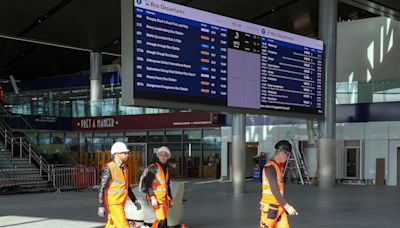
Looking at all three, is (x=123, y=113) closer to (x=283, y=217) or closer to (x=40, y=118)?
(x=40, y=118)

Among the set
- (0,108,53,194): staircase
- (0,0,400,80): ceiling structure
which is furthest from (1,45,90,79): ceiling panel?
(0,108,53,194): staircase

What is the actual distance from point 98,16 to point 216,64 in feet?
51.4

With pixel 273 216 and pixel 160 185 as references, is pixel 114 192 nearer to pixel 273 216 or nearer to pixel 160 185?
pixel 160 185

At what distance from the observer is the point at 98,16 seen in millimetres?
28328

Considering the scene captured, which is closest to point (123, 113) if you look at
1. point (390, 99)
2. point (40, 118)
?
point (40, 118)

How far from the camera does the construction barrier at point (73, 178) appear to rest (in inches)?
875

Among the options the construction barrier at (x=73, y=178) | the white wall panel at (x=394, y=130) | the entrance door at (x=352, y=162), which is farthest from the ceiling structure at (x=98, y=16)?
the construction barrier at (x=73, y=178)

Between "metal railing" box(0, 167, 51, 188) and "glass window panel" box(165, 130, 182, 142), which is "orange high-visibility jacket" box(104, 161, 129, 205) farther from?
"glass window panel" box(165, 130, 182, 142)

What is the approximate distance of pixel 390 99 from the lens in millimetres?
25047

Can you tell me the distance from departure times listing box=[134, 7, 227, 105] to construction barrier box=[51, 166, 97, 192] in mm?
10102

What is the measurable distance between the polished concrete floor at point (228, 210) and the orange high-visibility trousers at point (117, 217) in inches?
153

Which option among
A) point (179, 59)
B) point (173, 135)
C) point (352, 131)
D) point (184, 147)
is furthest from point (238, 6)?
point (179, 59)

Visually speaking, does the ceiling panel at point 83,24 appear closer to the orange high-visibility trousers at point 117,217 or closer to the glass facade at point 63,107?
the glass facade at point 63,107

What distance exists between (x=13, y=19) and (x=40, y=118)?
736 centimetres
